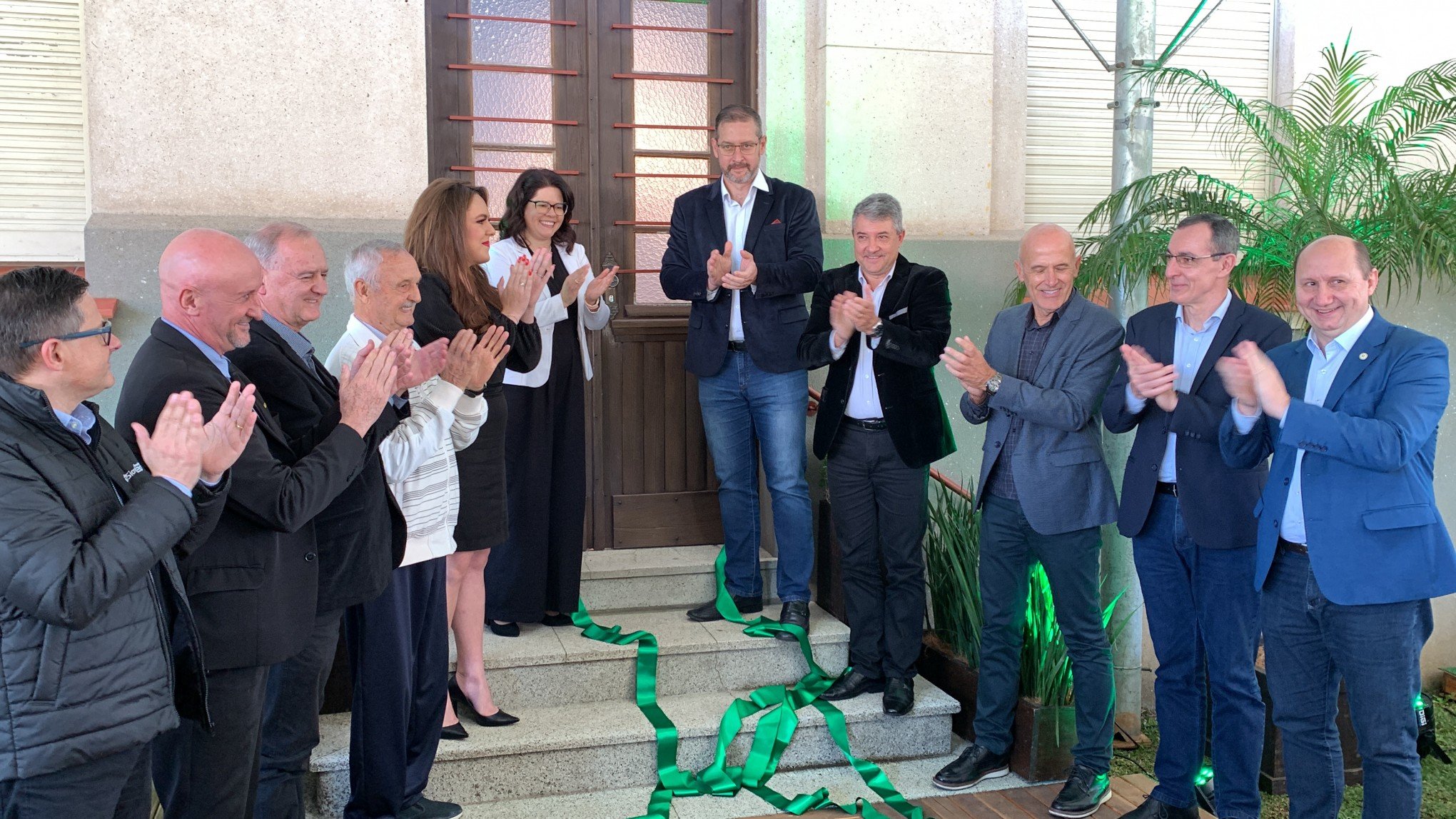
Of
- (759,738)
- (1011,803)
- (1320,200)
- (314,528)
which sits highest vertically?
(1320,200)

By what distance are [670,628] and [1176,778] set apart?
1.90 meters

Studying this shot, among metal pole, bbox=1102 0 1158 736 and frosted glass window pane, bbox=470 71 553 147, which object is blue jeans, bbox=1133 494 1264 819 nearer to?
metal pole, bbox=1102 0 1158 736

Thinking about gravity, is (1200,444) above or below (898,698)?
above

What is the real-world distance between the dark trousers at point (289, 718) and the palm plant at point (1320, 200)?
3106mm

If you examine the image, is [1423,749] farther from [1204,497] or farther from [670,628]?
[670,628]

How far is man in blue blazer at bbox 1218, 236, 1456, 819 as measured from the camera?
282cm

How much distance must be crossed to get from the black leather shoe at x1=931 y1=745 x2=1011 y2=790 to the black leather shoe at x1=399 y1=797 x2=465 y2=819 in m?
1.58

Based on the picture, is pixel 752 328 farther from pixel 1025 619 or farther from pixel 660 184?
pixel 1025 619

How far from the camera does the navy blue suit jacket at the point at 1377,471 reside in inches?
110

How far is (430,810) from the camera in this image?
3520mm

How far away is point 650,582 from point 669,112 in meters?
2.13

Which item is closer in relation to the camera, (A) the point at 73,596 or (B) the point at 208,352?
(A) the point at 73,596

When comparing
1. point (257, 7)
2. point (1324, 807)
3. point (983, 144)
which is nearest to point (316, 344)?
point (257, 7)

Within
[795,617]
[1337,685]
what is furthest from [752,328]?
[1337,685]
